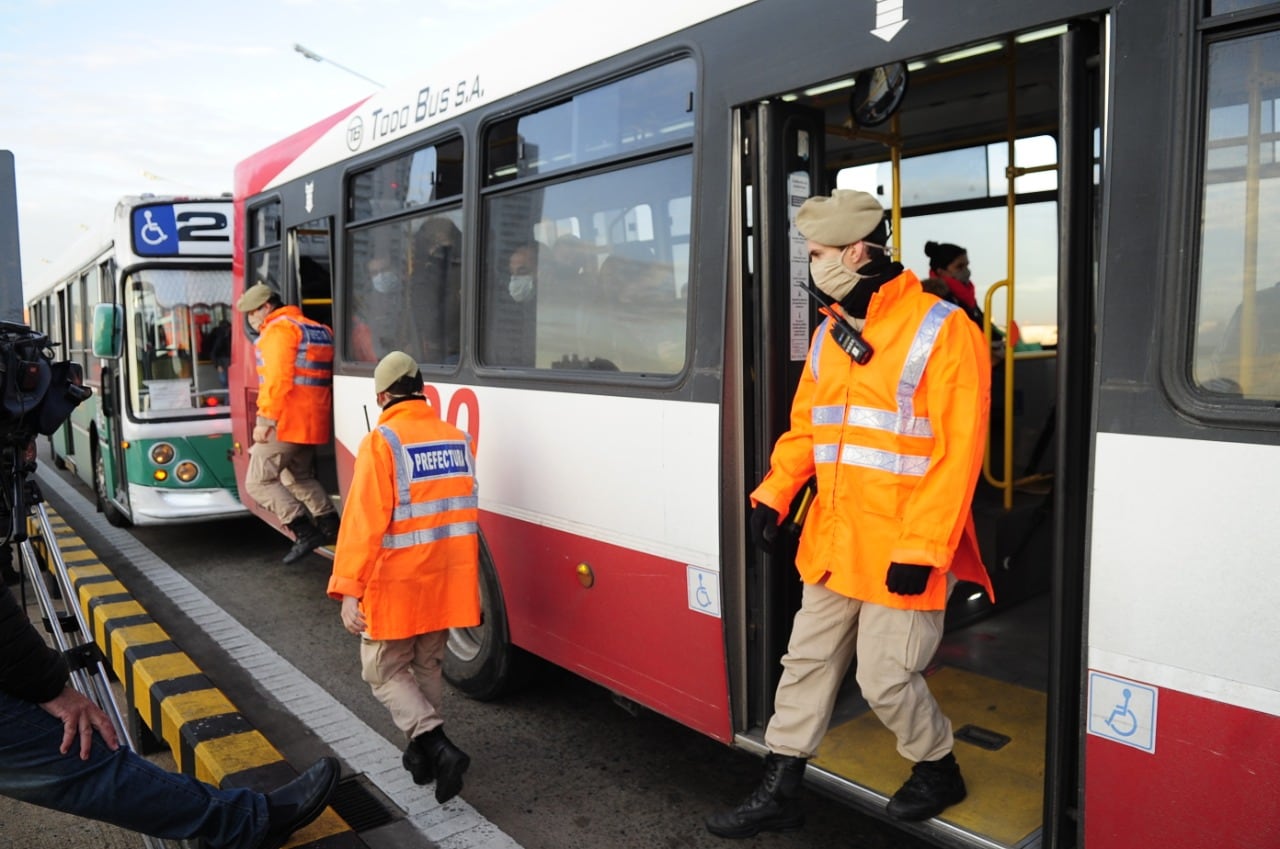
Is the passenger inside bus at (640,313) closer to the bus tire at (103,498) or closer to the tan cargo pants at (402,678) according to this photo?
the tan cargo pants at (402,678)

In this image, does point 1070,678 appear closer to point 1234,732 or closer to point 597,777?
point 1234,732

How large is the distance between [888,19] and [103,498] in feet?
29.8

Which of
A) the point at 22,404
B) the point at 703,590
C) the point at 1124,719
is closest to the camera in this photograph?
the point at 1124,719

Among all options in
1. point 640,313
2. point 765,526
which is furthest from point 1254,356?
point 640,313

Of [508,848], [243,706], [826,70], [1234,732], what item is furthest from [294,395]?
[1234,732]

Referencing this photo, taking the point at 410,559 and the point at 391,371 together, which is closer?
the point at 410,559

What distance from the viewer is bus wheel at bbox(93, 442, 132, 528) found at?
30.3ft

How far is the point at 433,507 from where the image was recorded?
3857 millimetres

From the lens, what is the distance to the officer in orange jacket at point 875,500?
8.99ft

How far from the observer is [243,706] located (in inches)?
196

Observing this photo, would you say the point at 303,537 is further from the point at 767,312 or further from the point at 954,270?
the point at 767,312

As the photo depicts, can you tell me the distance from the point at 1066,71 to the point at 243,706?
4487 millimetres

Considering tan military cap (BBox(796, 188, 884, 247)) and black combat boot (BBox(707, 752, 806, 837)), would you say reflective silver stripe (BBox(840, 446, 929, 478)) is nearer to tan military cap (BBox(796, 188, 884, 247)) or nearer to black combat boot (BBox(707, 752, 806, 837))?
tan military cap (BBox(796, 188, 884, 247))

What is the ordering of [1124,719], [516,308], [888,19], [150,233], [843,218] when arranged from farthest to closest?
1. [150,233]
2. [516,308]
3. [843,218]
4. [888,19]
5. [1124,719]
